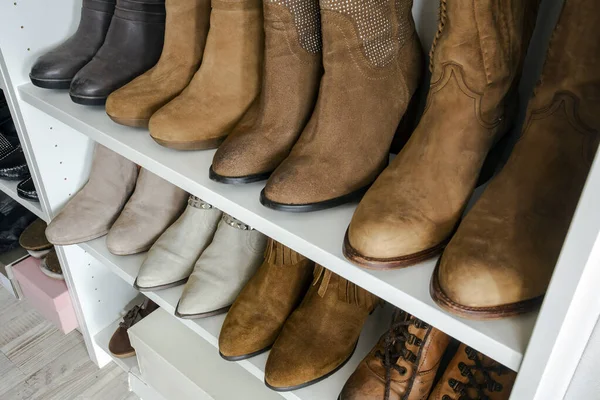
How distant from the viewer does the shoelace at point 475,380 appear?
2.17ft

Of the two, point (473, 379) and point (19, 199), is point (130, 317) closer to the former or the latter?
point (19, 199)

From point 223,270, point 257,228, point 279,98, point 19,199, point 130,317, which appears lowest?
point 130,317

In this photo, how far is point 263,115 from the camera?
2.25 feet

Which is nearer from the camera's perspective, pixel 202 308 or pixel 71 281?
pixel 202 308

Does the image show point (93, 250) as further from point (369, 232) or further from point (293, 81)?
point (369, 232)

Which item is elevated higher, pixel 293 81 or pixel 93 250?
pixel 293 81

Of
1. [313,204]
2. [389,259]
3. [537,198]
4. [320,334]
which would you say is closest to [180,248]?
[320,334]

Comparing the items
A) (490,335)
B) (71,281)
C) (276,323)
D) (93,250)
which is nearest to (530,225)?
(490,335)

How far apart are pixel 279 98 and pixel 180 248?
14.9 inches

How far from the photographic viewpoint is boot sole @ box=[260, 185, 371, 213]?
599mm

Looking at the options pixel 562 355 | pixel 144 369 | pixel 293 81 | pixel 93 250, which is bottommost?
pixel 144 369

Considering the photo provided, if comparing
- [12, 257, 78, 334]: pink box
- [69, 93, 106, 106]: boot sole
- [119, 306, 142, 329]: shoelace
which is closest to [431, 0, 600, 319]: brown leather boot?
[69, 93, 106, 106]: boot sole

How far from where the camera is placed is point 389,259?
52 cm

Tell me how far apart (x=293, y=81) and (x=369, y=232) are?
0.24 m
